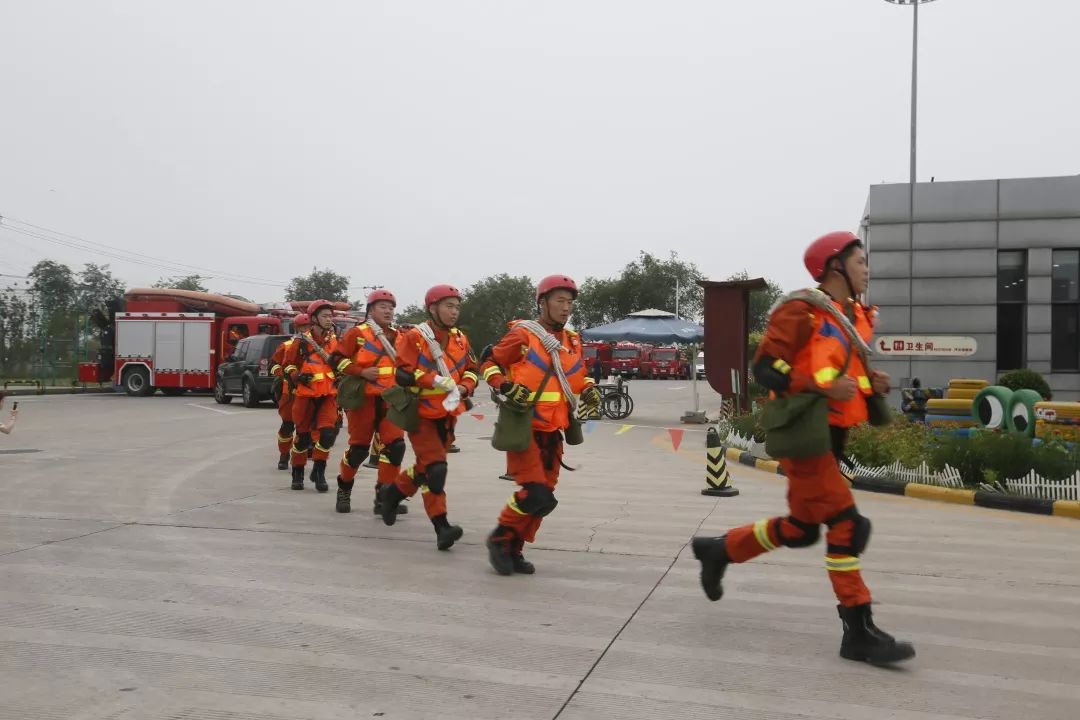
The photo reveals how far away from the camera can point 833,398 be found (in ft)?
14.1

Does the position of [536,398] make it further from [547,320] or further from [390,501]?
[390,501]

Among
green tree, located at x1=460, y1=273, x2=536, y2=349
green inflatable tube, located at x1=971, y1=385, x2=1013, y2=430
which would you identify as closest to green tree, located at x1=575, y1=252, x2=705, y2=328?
green tree, located at x1=460, y1=273, x2=536, y2=349

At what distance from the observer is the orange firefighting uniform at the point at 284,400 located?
10.6m

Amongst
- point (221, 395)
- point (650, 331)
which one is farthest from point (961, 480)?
point (221, 395)

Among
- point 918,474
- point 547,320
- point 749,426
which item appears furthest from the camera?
point 749,426

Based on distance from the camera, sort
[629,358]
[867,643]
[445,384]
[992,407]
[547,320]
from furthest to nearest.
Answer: [629,358] → [992,407] → [445,384] → [547,320] → [867,643]

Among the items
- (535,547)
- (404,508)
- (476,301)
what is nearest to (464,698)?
(535,547)

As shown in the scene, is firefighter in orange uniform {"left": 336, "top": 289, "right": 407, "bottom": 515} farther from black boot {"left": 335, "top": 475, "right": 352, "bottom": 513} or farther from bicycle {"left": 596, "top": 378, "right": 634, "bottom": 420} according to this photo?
bicycle {"left": 596, "top": 378, "right": 634, "bottom": 420}

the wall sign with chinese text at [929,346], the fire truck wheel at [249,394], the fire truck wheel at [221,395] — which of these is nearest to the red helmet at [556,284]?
the wall sign with chinese text at [929,346]

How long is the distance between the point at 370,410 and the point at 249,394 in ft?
57.7

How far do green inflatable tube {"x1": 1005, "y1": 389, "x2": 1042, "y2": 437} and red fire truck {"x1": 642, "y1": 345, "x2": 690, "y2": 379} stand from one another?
47.5m

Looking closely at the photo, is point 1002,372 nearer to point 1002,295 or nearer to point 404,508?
point 1002,295

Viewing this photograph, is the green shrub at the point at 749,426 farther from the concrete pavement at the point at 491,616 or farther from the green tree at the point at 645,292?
the green tree at the point at 645,292

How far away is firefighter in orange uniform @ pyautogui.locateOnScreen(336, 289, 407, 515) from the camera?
7.96m
